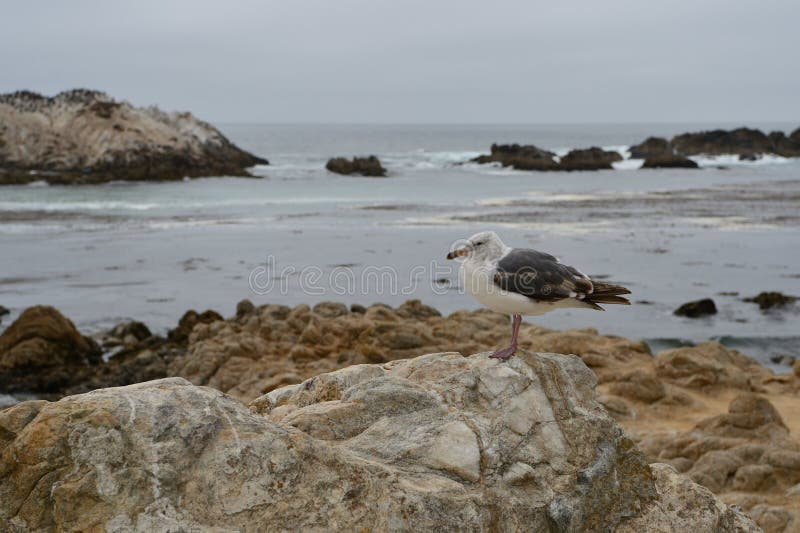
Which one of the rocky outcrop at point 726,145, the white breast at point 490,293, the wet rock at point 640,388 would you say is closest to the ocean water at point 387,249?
the wet rock at point 640,388

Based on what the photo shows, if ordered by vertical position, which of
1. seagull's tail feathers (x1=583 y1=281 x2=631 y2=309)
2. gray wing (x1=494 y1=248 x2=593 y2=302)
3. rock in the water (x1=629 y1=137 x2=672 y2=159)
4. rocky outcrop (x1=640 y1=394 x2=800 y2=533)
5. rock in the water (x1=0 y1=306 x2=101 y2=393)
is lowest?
rock in the water (x1=0 y1=306 x2=101 y2=393)

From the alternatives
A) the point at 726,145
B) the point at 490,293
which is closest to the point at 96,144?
the point at 490,293

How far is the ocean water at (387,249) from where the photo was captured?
52.4 feet

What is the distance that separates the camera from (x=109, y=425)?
3.17 m

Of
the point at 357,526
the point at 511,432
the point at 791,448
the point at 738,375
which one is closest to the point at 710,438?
the point at 791,448

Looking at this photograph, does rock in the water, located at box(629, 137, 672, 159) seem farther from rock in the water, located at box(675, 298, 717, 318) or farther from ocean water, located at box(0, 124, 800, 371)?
rock in the water, located at box(675, 298, 717, 318)

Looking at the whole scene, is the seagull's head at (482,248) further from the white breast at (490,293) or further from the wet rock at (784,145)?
the wet rock at (784,145)

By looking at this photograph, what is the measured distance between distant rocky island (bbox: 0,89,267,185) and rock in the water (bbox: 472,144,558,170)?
924 inches

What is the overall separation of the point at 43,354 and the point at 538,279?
34.4ft

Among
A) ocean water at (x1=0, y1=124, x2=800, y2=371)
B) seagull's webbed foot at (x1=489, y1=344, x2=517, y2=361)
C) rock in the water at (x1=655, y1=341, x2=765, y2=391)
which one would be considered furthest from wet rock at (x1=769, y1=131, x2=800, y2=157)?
seagull's webbed foot at (x1=489, y1=344, x2=517, y2=361)

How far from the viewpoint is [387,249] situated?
22375mm

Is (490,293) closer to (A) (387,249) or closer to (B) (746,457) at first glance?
(B) (746,457)

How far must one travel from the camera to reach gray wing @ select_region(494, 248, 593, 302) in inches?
180

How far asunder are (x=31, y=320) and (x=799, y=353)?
12890mm
